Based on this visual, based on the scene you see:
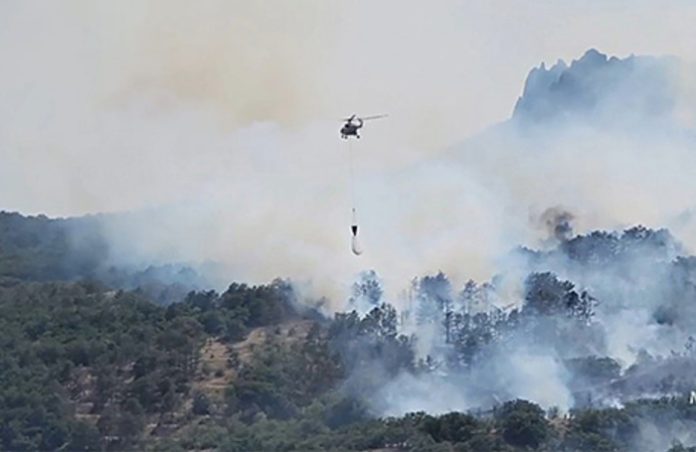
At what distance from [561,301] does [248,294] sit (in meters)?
17.3

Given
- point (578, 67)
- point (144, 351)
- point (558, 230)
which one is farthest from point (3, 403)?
point (578, 67)

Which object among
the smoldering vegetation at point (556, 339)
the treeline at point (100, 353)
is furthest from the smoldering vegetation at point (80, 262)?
the smoldering vegetation at point (556, 339)

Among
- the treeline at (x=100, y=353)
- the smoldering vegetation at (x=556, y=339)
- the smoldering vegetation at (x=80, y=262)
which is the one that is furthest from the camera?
the smoldering vegetation at (x=80, y=262)

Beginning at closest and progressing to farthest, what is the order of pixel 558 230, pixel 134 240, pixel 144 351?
1. pixel 144 351
2. pixel 558 230
3. pixel 134 240

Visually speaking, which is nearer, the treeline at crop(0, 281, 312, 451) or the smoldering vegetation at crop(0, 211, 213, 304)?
the treeline at crop(0, 281, 312, 451)

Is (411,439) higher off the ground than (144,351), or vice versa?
(144,351)

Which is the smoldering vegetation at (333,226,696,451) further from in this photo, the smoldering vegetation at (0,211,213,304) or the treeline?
A: the smoldering vegetation at (0,211,213,304)

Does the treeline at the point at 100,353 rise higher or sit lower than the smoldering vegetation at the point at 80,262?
lower

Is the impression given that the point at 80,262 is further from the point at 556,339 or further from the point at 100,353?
the point at 556,339

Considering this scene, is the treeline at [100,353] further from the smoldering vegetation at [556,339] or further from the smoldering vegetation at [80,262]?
the smoldering vegetation at [556,339]

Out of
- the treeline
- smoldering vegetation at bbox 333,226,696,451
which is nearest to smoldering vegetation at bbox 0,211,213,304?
the treeline

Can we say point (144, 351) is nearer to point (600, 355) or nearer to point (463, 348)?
point (463, 348)

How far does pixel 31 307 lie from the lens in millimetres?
106062

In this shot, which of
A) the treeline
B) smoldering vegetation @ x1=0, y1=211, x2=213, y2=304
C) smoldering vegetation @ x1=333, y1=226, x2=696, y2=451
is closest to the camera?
the treeline
